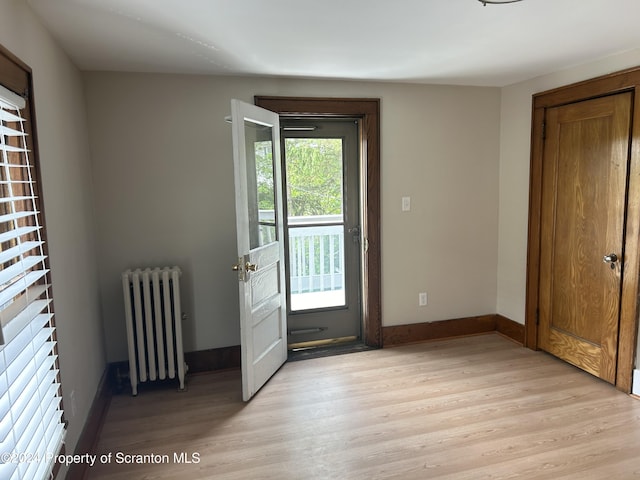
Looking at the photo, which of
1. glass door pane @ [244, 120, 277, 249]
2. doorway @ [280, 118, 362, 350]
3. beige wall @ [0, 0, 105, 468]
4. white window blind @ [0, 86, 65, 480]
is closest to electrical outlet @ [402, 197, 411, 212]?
doorway @ [280, 118, 362, 350]

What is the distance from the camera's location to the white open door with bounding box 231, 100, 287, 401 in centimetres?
259

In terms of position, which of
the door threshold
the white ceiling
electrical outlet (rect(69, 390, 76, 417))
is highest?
the white ceiling

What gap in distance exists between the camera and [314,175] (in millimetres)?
3459

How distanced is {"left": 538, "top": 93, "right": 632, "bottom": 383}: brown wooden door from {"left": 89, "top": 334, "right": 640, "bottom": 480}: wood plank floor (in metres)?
0.26

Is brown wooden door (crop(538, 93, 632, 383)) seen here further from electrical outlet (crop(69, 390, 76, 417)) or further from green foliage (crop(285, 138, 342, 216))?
electrical outlet (crop(69, 390, 76, 417))

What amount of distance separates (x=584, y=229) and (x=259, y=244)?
89.9 inches

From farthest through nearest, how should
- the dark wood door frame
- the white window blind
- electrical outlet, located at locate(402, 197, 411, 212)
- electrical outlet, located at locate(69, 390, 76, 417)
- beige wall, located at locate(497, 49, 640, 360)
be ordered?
electrical outlet, located at locate(402, 197, 411, 212), beige wall, located at locate(497, 49, 640, 360), the dark wood door frame, electrical outlet, located at locate(69, 390, 76, 417), the white window blind

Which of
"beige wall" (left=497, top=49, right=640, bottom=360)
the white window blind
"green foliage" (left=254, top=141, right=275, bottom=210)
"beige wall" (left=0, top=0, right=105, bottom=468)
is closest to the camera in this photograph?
the white window blind

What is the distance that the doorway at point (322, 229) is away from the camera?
11.2ft

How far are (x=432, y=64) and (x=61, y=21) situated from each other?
2179 millimetres

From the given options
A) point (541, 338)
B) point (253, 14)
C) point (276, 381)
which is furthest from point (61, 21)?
point (541, 338)

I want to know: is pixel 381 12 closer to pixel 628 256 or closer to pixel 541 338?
pixel 628 256

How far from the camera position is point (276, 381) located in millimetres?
3008

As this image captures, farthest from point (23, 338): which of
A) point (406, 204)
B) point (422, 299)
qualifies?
point (422, 299)
